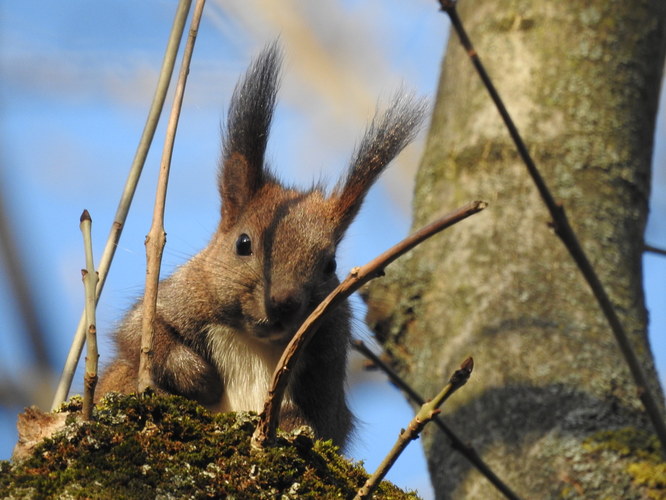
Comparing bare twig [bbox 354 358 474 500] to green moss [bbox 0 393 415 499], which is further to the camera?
green moss [bbox 0 393 415 499]

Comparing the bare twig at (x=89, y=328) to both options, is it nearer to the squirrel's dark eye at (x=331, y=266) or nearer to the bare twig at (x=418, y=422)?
the bare twig at (x=418, y=422)

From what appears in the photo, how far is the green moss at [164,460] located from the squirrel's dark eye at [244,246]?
1.54m

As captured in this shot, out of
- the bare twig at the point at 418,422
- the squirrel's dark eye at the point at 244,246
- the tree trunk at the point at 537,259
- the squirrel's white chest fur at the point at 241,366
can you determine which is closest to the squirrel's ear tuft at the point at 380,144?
the squirrel's dark eye at the point at 244,246

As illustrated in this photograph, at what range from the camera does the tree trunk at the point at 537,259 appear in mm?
3457

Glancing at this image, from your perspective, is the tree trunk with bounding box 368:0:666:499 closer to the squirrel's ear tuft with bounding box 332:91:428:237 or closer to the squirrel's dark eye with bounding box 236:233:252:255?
the squirrel's ear tuft with bounding box 332:91:428:237

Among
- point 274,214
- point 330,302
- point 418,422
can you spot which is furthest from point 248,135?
point 418,422

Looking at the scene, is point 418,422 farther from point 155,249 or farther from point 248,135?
point 248,135

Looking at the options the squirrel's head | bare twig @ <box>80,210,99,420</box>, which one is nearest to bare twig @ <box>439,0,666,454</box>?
bare twig @ <box>80,210,99,420</box>

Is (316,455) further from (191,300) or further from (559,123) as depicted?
(559,123)

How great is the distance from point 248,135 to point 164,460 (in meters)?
1.96

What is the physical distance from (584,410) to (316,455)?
62.3 inches

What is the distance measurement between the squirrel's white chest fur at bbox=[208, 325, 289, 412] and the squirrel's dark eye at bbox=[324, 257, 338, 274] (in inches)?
17.2

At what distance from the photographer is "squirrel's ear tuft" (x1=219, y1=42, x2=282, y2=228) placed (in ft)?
11.3

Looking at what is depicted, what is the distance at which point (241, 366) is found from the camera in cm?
338
